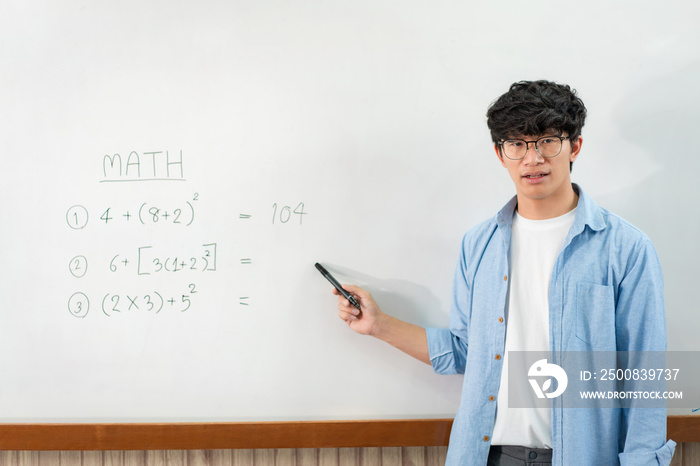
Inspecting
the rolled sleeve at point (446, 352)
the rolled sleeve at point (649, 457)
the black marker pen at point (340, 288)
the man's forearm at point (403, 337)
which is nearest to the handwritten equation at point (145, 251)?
the black marker pen at point (340, 288)

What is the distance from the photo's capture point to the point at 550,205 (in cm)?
94

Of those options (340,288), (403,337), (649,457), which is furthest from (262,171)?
(649,457)

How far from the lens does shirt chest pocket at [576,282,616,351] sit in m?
0.88

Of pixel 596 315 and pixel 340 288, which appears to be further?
pixel 340 288

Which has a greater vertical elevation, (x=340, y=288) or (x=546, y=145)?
(x=546, y=145)

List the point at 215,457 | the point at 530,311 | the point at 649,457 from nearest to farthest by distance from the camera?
1. the point at 649,457
2. the point at 530,311
3. the point at 215,457

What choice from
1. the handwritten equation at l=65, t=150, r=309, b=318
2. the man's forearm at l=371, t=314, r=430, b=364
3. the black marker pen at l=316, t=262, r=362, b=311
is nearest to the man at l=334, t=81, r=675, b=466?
the man's forearm at l=371, t=314, r=430, b=364

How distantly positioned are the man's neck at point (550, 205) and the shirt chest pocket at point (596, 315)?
0.15 m

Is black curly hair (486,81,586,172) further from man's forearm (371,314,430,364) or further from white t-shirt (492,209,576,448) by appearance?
man's forearm (371,314,430,364)

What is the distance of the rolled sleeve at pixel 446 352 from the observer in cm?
107

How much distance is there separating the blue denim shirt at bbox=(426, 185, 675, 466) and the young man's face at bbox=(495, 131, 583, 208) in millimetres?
62

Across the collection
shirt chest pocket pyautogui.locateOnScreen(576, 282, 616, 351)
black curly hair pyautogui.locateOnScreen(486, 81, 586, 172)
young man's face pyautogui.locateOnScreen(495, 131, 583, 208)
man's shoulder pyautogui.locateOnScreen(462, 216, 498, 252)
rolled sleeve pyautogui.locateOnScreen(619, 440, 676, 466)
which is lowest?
rolled sleeve pyautogui.locateOnScreen(619, 440, 676, 466)

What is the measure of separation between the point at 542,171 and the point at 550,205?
0.27 ft

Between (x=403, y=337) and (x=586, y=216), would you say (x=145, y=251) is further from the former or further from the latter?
(x=586, y=216)
